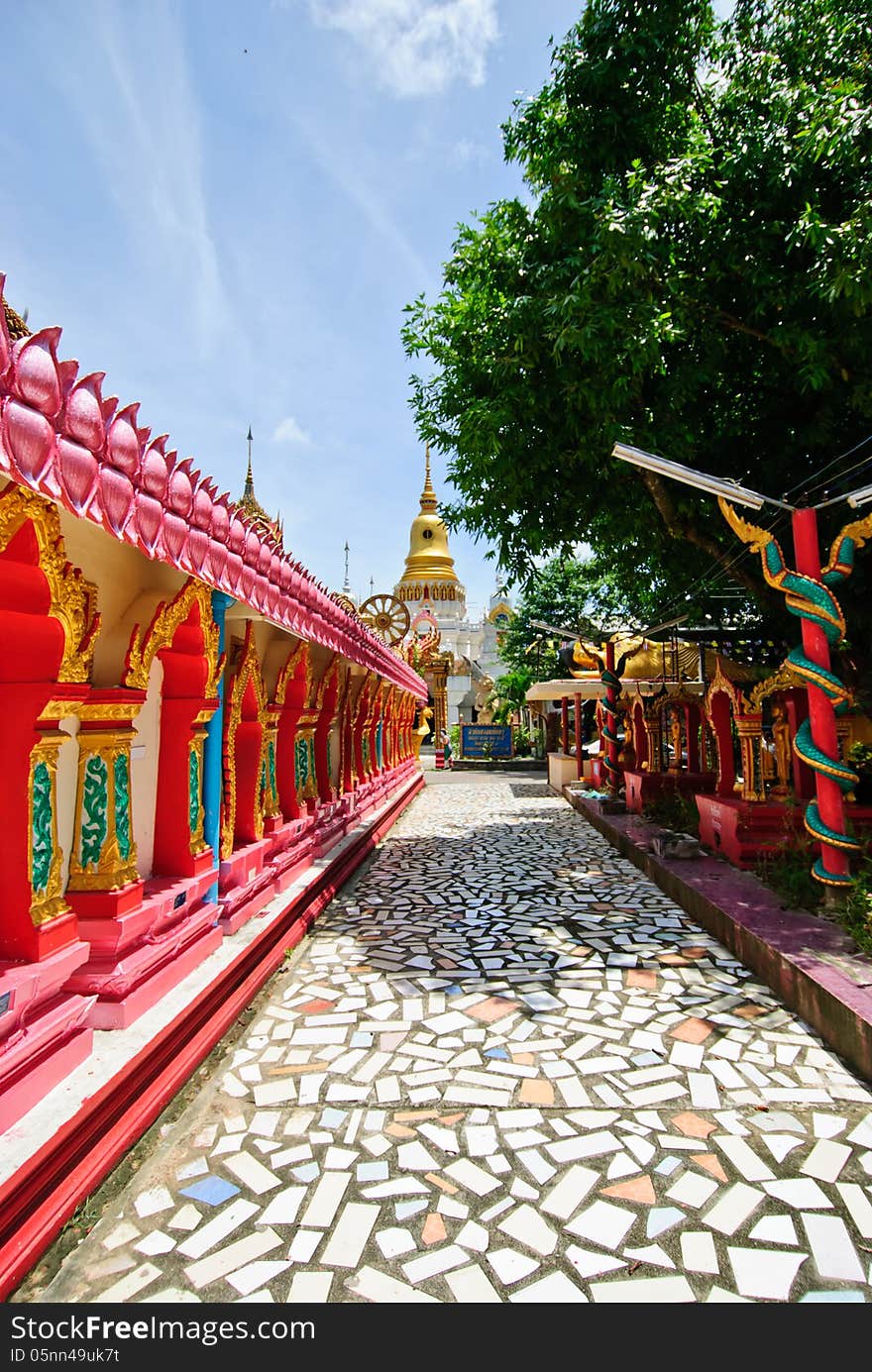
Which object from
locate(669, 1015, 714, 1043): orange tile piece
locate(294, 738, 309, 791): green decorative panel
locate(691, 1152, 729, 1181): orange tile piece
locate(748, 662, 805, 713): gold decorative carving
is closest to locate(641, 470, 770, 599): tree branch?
locate(748, 662, 805, 713): gold decorative carving

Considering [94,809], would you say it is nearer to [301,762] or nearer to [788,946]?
[301,762]

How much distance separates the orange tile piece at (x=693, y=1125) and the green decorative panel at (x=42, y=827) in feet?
9.22

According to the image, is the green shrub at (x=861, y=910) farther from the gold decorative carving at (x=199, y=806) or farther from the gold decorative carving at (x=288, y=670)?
the gold decorative carving at (x=288, y=670)

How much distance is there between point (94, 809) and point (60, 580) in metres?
1.21

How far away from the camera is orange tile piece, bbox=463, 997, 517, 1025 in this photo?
414cm

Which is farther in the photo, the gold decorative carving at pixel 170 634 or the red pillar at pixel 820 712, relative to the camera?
the red pillar at pixel 820 712

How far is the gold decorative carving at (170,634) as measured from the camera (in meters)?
3.68

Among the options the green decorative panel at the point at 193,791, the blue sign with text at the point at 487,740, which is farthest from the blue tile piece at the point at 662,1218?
the blue sign with text at the point at 487,740

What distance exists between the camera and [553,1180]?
104 inches

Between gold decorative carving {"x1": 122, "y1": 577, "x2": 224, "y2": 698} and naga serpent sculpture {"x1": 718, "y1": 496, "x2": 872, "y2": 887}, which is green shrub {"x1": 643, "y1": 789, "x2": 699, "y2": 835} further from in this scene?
gold decorative carving {"x1": 122, "y1": 577, "x2": 224, "y2": 698}

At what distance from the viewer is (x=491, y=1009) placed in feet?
14.0

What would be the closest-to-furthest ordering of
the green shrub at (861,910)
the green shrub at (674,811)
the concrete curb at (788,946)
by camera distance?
1. the concrete curb at (788,946)
2. the green shrub at (861,910)
3. the green shrub at (674,811)

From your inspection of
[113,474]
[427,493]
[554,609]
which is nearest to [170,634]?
[113,474]
